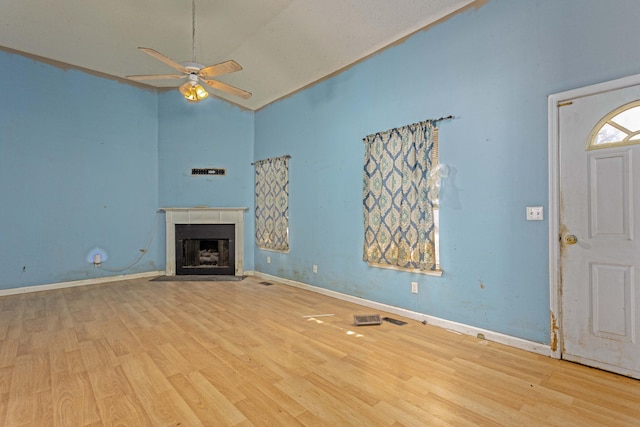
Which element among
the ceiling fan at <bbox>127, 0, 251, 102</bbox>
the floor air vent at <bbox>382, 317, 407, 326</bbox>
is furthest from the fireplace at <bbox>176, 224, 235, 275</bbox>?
the floor air vent at <bbox>382, 317, 407, 326</bbox>

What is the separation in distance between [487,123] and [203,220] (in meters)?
4.90

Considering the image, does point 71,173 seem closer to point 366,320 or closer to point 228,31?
point 228,31

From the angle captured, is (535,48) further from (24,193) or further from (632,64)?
(24,193)

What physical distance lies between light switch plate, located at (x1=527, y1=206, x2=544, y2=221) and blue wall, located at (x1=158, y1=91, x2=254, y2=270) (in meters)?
4.64

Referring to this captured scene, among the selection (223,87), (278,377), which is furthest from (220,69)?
(278,377)

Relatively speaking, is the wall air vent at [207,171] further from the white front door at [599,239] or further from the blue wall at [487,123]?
the white front door at [599,239]

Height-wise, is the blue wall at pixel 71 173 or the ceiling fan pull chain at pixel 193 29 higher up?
the ceiling fan pull chain at pixel 193 29

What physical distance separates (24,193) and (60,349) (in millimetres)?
3317

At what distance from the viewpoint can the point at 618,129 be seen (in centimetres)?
221

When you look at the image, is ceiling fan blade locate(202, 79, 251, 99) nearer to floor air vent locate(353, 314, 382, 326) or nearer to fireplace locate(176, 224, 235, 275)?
fireplace locate(176, 224, 235, 275)

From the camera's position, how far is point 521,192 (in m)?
2.61

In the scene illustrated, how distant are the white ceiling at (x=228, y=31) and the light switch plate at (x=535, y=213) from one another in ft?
6.82

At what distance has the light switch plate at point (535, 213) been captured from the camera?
98.6 inches

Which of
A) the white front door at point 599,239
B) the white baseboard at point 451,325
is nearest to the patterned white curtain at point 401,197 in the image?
the white baseboard at point 451,325
